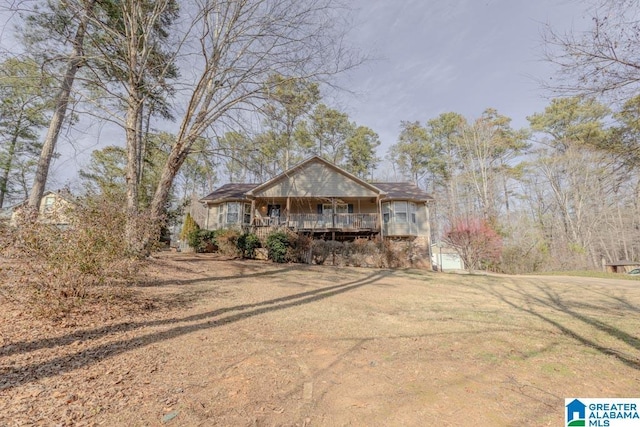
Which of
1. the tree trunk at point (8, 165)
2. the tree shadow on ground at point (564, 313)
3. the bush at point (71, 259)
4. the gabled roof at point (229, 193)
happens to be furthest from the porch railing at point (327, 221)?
the tree trunk at point (8, 165)

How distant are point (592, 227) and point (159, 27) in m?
33.5

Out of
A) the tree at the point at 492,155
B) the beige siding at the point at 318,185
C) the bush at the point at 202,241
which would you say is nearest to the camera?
the bush at the point at 202,241

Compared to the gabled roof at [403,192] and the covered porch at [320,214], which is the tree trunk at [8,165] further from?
the gabled roof at [403,192]

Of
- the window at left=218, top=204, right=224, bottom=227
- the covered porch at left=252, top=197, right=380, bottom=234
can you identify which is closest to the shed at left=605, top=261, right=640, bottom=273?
the covered porch at left=252, top=197, right=380, bottom=234

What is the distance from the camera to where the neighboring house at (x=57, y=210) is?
14.3ft

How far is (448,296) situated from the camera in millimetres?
8359

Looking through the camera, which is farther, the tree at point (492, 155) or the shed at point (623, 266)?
the tree at point (492, 155)

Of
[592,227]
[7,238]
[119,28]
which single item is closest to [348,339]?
[7,238]

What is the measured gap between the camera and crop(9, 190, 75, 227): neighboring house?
4367 mm

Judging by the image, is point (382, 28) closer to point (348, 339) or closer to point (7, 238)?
point (348, 339)

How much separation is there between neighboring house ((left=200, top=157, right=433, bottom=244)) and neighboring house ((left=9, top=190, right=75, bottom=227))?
13.2 m

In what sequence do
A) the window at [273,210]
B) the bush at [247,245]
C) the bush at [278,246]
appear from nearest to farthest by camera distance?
1. the bush at [278,246]
2. the bush at [247,245]
3. the window at [273,210]

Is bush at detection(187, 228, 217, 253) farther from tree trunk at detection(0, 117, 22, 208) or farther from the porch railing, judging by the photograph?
tree trunk at detection(0, 117, 22, 208)

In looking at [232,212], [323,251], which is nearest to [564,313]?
[323,251]
